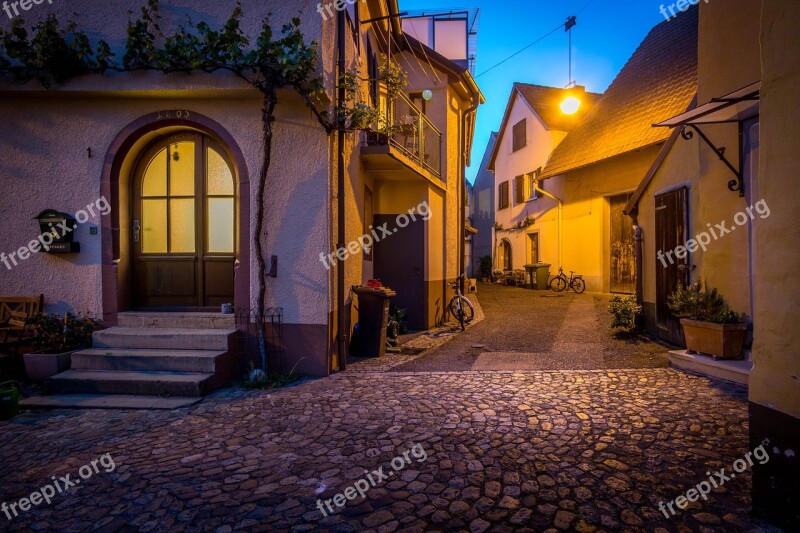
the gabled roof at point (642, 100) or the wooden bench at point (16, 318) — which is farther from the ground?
the gabled roof at point (642, 100)

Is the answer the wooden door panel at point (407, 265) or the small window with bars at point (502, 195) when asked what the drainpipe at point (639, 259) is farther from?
the small window with bars at point (502, 195)

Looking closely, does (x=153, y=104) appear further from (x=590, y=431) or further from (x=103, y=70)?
(x=590, y=431)

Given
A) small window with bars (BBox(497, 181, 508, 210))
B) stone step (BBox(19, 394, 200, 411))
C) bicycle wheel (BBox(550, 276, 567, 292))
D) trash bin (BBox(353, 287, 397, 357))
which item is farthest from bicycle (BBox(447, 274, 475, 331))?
small window with bars (BBox(497, 181, 508, 210))

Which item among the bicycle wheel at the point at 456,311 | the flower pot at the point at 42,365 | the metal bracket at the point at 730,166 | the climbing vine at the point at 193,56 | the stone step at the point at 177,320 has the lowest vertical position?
the flower pot at the point at 42,365

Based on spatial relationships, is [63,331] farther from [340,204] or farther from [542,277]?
[542,277]

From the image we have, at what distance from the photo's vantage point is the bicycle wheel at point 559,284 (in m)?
16.8

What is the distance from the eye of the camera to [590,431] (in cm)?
410

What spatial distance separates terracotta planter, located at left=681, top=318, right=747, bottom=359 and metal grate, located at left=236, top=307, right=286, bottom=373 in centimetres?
585

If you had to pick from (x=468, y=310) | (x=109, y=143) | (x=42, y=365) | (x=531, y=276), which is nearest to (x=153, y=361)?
(x=42, y=365)

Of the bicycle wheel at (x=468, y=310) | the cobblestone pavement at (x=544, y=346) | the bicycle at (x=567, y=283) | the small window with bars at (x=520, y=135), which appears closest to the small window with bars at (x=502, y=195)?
the small window with bars at (x=520, y=135)

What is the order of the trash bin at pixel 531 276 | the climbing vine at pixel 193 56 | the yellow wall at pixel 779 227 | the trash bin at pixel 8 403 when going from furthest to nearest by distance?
the trash bin at pixel 531 276, the climbing vine at pixel 193 56, the trash bin at pixel 8 403, the yellow wall at pixel 779 227

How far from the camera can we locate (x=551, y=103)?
67.8 ft

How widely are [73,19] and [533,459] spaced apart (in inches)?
318

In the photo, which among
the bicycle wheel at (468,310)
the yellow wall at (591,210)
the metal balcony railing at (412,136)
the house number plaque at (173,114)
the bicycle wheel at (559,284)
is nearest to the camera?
the house number plaque at (173,114)
